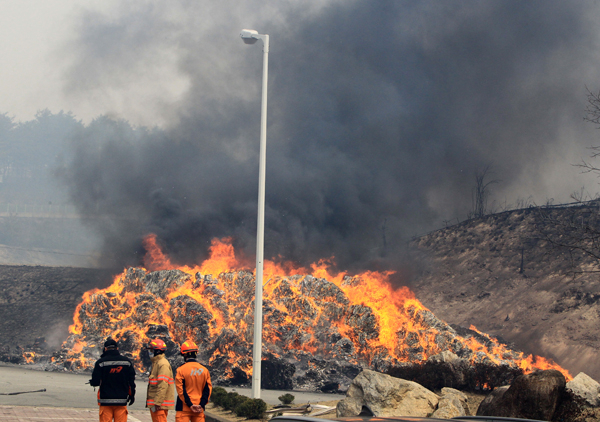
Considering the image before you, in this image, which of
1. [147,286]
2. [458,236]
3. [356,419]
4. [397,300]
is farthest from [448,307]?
[356,419]

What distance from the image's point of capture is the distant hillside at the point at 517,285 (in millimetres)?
Result: 29547

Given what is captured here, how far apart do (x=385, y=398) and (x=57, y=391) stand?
961 cm

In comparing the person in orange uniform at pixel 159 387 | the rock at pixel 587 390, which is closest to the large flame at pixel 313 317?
the rock at pixel 587 390

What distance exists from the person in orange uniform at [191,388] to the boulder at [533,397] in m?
5.77

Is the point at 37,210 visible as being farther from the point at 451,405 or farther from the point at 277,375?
the point at 451,405

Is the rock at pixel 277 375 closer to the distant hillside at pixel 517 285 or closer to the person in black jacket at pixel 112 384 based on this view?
the person in black jacket at pixel 112 384

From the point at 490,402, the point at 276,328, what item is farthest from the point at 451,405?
the point at 276,328

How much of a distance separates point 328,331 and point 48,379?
10.4m

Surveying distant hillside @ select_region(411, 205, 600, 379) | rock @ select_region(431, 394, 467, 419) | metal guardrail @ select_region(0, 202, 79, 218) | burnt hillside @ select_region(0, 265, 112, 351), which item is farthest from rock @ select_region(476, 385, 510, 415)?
metal guardrail @ select_region(0, 202, 79, 218)

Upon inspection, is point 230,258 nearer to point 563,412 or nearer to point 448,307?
point 448,307

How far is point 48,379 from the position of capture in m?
18.5

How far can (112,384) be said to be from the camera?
747 cm

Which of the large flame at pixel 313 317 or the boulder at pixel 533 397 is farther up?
the large flame at pixel 313 317

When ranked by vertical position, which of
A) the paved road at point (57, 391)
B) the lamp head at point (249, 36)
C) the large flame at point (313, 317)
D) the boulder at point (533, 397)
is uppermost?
the lamp head at point (249, 36)
